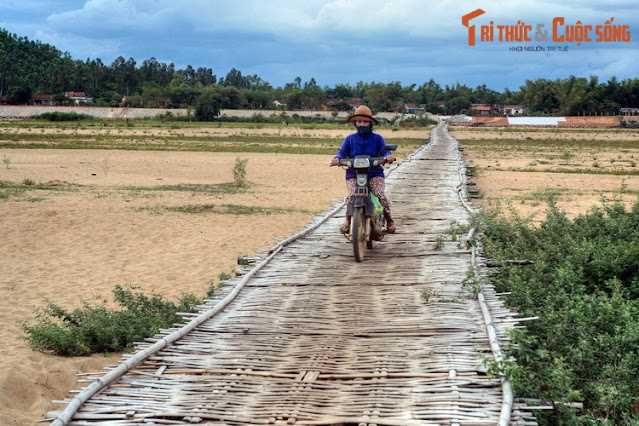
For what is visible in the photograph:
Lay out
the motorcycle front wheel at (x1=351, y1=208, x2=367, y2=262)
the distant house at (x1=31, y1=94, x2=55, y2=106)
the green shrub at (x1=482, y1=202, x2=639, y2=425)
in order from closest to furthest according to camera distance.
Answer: the green shrub at (x1=482, y1=202, x2=639, y2=425) < the motorcycle front wheel at (x1=351, y1=208, x2=367, y2=262) < the distant house at (x1=31, y1=94, x2=55, y2=106)

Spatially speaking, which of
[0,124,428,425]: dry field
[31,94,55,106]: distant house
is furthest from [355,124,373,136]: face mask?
[31,94,55,106]: distant house

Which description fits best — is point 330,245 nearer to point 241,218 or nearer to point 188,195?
point 241,218

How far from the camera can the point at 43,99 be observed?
89.4m

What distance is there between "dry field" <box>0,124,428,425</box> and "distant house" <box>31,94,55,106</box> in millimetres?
67501

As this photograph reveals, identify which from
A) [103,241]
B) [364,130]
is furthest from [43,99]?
[364,130]

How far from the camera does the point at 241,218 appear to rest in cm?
1378

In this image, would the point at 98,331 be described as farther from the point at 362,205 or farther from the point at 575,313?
the point at 575,313

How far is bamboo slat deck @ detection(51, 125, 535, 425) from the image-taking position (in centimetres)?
384

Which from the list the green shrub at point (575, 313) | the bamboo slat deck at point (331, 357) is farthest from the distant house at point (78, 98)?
the bamboo slat deck at point (331, 357)

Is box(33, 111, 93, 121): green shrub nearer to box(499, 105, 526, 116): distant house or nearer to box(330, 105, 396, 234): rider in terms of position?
box(499, 105, 526, 116): distant house

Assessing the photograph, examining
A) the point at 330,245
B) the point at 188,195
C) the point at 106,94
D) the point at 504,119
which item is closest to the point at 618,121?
the point at 504,119

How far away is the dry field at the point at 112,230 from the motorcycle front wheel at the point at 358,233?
2.07 m

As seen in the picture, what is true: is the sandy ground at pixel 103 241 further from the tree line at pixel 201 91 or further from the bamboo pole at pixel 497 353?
the tree line at pixel 201 91

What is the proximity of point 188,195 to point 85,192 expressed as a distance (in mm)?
2212
